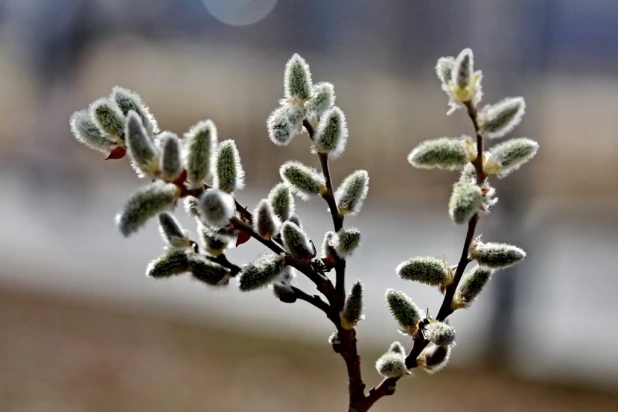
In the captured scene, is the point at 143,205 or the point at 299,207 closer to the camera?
the point at 143,205

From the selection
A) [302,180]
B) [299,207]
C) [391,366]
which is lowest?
[391,366]

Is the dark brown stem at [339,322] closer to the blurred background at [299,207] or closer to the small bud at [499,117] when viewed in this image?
the small bud at [499,117]

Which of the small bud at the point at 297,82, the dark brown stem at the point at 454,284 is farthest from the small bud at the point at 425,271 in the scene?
the small bud at the point at 297,82

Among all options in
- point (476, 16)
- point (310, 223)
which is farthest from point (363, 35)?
point (310, 223)

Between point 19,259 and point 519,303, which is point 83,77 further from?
point 519,303

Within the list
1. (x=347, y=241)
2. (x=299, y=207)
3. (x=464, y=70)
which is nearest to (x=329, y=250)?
(x=347, y=241)

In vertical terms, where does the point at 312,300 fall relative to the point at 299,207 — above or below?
below

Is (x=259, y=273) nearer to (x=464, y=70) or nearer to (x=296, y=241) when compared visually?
(x=296, y=241)
